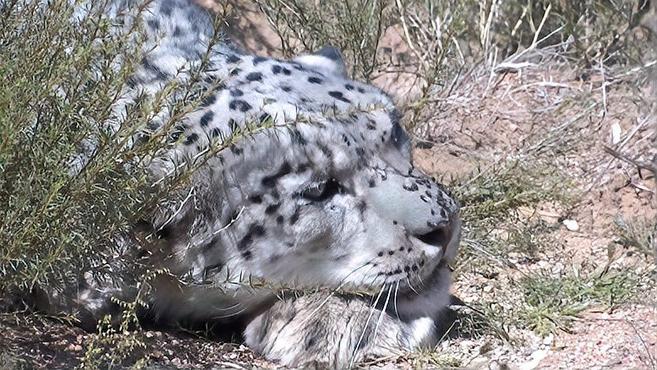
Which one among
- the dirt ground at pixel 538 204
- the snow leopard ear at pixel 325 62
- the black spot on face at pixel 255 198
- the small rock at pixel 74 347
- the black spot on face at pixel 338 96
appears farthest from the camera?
the snow leopard ear at pixel 325 62

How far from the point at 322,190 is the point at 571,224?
5.46 ft

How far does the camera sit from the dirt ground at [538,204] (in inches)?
155

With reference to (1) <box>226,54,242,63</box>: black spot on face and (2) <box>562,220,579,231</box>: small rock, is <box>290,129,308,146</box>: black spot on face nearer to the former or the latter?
(1) <box>226,54,242,63</box>: black spot on face

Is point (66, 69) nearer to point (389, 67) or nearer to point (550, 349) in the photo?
point (550, 349)

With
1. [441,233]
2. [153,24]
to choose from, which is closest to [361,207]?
[441,233]

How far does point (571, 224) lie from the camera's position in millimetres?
5254

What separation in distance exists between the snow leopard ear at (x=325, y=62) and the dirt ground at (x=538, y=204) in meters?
0.87

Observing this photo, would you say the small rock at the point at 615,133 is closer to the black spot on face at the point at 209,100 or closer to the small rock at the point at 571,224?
the small rock at the point at 571,224

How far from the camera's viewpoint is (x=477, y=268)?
4.80 meters

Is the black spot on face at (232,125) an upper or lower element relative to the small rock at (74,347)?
upper

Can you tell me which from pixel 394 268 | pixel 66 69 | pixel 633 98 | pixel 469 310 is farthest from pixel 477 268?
pixel 66 69

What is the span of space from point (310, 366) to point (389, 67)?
109 inches

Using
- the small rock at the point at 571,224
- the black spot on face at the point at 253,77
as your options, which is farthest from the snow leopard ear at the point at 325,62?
the small rock at the point at 571,224

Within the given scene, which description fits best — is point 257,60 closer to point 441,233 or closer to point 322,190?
point 322,190
